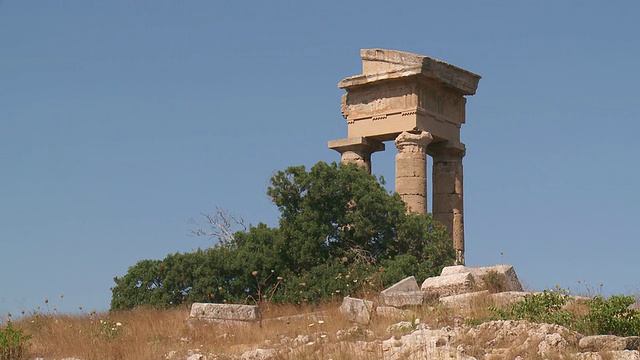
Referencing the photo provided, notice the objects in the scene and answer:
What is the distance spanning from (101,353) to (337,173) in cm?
974

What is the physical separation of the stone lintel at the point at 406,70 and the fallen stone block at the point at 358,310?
35.6ft

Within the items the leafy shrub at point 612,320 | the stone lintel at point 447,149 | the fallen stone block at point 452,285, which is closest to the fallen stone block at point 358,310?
Result: the fallen stone block at point 452,285

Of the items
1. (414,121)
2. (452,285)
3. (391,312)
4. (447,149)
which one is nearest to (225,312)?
(391,312)

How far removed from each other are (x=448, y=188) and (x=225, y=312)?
12357mm

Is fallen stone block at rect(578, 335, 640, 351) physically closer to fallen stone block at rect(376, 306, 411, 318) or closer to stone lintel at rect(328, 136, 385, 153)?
fallen stone block at rect(376, 306, 411, 318)

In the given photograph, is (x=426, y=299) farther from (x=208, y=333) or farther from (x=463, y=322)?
(x=208, y=333)

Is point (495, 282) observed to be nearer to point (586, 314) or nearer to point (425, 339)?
point (586, 314)

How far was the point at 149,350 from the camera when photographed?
45.0ft

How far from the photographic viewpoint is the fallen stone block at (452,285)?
51.6 ft

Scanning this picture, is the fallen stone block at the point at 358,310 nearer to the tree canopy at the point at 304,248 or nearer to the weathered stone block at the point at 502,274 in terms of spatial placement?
the weathered stone block at the point at 502,274

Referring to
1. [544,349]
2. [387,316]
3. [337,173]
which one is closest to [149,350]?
[387,316]

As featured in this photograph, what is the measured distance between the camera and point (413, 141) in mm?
24922

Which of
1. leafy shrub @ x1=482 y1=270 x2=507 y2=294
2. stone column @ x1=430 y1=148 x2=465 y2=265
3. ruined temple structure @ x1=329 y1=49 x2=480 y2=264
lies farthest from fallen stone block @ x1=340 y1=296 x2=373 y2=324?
stone column @ x1=430 y1=148 x2=465 y2=265

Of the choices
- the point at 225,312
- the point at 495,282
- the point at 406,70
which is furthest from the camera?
the point at 406,70
